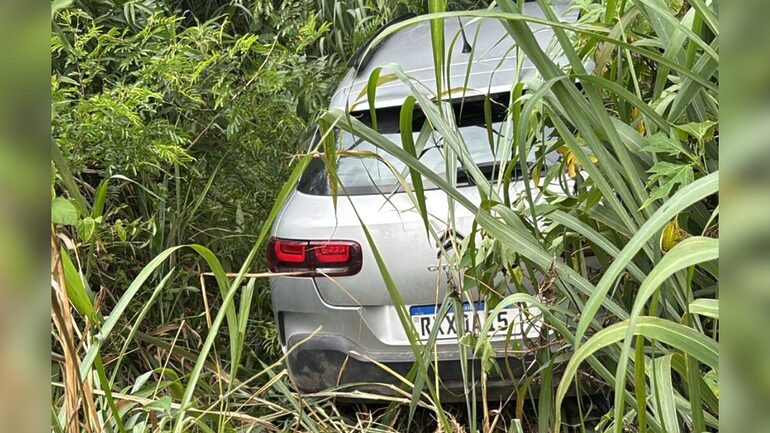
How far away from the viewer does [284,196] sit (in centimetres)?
107

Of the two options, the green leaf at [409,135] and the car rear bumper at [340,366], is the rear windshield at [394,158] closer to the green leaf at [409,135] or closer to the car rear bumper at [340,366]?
the car rear bumper at [340,366]

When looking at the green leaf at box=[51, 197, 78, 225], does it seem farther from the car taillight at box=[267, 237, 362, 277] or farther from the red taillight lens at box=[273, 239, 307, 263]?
the red taillight lens at box=[273, 239, 307, 263]

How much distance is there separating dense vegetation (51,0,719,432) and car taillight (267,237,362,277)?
0.59ft

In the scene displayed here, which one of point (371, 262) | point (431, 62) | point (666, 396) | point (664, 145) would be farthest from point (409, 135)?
point (431, 62)

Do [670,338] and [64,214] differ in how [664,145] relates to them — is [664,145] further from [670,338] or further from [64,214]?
[64,214]

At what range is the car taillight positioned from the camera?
2674 mm

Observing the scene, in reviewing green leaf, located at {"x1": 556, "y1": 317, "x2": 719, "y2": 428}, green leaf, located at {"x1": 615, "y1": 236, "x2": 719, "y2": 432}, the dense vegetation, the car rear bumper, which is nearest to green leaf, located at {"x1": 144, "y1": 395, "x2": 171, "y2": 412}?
the dense vegetation

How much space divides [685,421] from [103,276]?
2892 mm

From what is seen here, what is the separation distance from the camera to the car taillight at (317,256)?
8.77ft

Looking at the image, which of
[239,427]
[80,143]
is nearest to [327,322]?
[239,427]
